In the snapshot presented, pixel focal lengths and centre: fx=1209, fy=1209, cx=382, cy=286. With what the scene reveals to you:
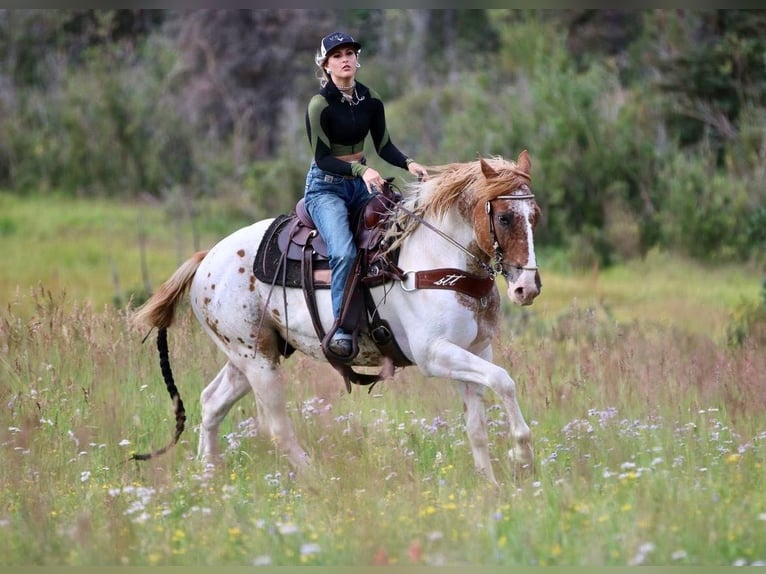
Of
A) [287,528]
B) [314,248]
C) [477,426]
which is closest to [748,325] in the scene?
[477,426]

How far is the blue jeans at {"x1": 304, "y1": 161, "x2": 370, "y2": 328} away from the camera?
7.91 m

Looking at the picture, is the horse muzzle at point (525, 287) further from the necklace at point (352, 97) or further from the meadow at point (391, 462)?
the necklace at point (352, 97)

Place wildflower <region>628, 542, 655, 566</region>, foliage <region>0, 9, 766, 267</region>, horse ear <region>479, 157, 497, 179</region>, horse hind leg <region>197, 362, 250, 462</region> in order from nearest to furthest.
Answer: wildflower <region>628, 542, 655, 566</region>
horse ear <region>479, 157, 497, 179</region>
horse hind leg <region>197, 362, 250, 462</region>
foliage <region>0, 9, 766, 267</region>

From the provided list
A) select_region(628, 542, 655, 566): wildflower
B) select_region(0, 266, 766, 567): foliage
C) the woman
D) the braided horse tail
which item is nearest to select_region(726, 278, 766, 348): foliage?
select_region(0, 266, 766, 567): foliage

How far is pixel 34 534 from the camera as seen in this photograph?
255 inches

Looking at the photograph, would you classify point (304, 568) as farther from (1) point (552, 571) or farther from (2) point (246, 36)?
(2) point (246, 36)

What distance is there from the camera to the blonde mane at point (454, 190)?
739 centimetres

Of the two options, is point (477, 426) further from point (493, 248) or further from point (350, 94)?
point (350, 94)

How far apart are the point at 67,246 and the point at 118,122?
6850 millimetres

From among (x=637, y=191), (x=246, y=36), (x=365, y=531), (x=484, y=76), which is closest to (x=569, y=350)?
(x=365, y=531)

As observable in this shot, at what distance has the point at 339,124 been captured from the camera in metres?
7.95

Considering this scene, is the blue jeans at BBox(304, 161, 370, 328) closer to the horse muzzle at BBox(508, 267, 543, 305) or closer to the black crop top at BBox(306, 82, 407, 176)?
the black crop top at BBox(306, 82, 407, 176)

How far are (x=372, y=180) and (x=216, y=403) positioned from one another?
2.23 meters

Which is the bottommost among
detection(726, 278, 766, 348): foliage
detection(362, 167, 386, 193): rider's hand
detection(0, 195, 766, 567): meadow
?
detection(726, 278, 766, 348): foliage
